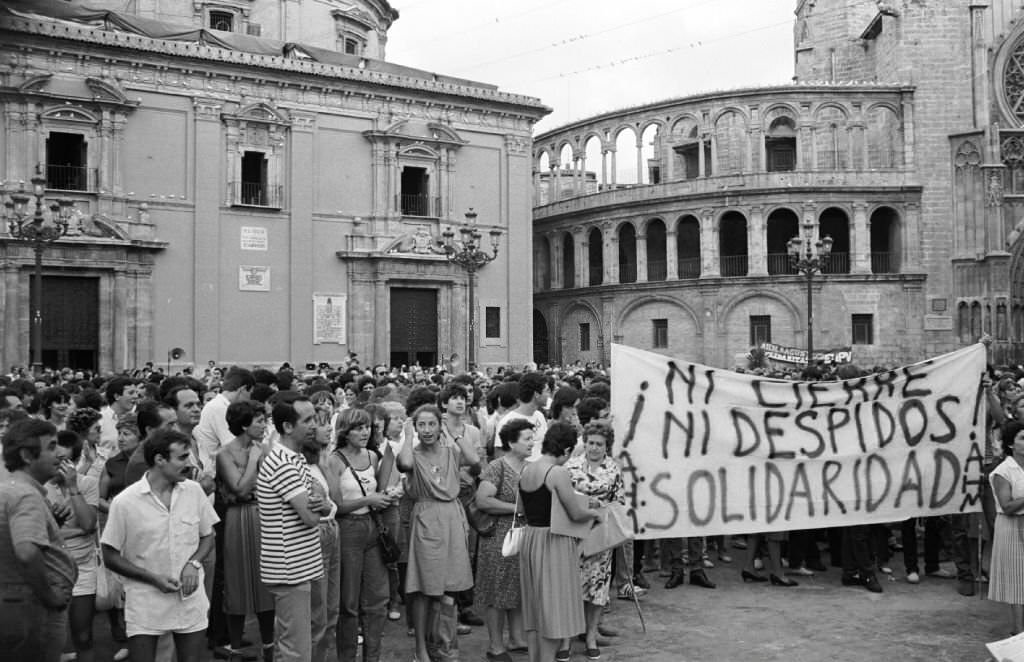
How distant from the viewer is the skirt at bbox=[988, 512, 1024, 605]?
23.2 feet

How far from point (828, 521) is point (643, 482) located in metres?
1.93

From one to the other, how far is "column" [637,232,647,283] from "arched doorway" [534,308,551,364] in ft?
19.4

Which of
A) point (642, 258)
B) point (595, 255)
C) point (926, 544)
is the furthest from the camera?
point (595, 255)

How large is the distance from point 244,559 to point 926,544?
6.96 meters

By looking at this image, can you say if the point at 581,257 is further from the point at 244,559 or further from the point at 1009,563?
the point at 244,559

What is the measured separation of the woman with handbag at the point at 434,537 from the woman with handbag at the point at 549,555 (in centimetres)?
55

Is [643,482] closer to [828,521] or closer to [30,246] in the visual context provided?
[828,521]

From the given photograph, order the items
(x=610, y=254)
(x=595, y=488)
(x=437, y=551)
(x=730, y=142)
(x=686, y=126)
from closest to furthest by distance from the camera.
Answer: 1. (x=437, y=551)
2. (x=595, y=488)
3. (x=730, y=142)
4. (x=686, y=126)
5. (x=610, y=254)

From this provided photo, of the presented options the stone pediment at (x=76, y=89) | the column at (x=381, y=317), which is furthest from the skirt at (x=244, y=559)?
the column at (x=381, y=317)

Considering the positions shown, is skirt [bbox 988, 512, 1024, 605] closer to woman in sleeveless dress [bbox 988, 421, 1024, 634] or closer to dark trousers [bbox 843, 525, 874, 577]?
woman in sleeveless dress [bbox 988, 421, 1024, 634]

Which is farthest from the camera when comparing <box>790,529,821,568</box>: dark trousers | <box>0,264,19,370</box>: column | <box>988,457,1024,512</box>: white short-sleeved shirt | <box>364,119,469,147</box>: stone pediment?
<box>364,119,469,147</box>: stone pediment

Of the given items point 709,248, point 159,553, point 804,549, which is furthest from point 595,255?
point 159,553

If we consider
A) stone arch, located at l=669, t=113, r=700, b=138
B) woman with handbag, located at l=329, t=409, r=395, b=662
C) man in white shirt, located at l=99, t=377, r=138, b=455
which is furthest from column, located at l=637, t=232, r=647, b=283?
woman with handbag, located at l=329, t=409, r=395, b=662

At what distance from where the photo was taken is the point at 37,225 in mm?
19516
